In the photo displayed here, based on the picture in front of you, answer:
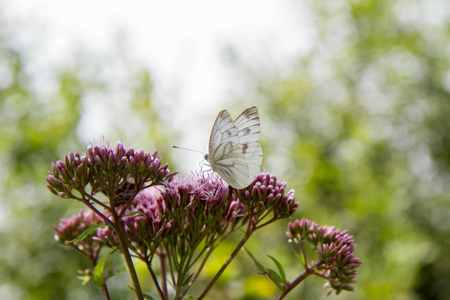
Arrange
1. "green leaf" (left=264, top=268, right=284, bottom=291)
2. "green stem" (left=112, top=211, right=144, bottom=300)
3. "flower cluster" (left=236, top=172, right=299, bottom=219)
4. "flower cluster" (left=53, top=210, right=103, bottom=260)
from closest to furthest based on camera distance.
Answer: "green stem" (left=112, top=211, right=144, bottom=300)
"green leaf" (left=264, top=268, right=284, bottom=291)
"flower cluster" (left=236, top=172, right=299, bottom=219)
"flower cluster" (left=53, top=210, right=103, bottom=260)

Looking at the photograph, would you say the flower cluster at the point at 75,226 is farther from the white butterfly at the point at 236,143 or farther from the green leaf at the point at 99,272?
the white butterfly at the point at 236,143

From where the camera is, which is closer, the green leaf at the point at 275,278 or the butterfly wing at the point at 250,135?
the green leaf at the point at 275,278

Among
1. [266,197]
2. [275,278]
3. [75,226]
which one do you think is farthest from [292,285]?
[75,226]

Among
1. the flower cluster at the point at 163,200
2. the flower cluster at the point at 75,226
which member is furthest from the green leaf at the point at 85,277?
the flower cluster at the point at 163,200

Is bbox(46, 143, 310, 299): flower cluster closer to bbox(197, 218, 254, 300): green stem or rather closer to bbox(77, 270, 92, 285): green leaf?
bbox(197, 218, 254, 300): green stem

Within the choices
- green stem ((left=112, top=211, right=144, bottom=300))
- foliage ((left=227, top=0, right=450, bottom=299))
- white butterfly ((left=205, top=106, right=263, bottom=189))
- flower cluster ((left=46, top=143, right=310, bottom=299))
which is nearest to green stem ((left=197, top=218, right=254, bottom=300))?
flower cluster ((left=46, top=143, right=310, bottom=299))

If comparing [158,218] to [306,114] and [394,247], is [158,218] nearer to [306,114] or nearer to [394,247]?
[394,247]

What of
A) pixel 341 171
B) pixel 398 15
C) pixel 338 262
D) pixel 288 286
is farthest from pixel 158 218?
pixel 398 15

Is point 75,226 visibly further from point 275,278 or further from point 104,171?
point 275,278
